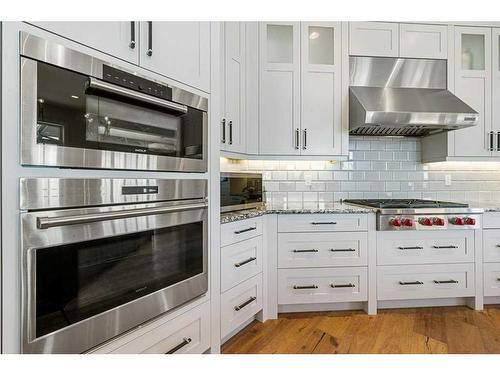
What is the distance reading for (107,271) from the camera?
1.16 meters

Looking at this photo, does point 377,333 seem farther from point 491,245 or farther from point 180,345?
point 180,345

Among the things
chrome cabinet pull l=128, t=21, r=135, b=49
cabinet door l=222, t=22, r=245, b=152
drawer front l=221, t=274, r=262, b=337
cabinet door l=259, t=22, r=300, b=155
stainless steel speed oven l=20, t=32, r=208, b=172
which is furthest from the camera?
cabinet door l=259, t=22, r=300, b=155

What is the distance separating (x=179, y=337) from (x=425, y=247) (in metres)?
2.09

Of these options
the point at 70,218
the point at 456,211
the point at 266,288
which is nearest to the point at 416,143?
the point at 456,211

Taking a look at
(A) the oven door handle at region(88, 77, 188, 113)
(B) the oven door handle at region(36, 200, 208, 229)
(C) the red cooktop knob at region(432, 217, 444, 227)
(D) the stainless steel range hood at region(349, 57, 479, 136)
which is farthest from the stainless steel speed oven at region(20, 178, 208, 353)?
(C) the red cooktop knob at region(432, 217, 444, 227)

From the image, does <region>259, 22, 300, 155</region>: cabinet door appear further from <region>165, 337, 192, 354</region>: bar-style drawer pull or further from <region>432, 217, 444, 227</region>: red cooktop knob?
<region>165, 337, 192, 354</region>: bar-style drawer pull

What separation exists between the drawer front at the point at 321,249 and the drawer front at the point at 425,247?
7.1 inches

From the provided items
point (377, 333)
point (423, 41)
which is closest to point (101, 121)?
point (377, 333)

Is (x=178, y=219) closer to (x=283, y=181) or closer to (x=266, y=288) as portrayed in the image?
(x=266, y=288)

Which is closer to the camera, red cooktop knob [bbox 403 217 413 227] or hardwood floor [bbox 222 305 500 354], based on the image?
hardwood floor [bbox 222 305 500 354]

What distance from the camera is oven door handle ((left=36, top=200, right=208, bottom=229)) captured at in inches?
37.0

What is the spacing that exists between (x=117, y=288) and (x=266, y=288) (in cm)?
139

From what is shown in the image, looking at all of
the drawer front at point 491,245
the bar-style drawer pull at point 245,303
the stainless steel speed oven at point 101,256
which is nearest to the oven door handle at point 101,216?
the stainless steel speed oven at point 101,256

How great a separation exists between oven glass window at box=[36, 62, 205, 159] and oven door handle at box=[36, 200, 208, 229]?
0.79 feet
